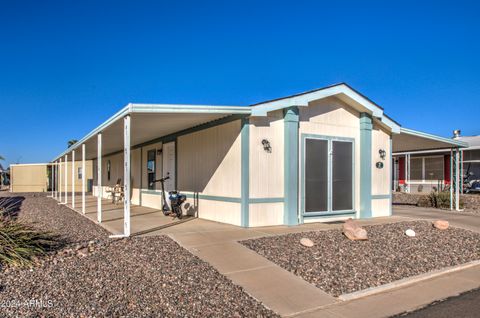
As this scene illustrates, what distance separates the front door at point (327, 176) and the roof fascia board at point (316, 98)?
0.95m

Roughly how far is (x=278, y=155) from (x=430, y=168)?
17.1m

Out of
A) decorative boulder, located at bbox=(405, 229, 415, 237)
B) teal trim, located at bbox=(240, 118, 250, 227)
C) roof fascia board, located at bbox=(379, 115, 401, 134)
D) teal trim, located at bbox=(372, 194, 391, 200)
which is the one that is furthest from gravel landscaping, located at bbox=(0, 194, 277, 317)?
roof fascia board, located at bbox=(379, 115, 401, 134)

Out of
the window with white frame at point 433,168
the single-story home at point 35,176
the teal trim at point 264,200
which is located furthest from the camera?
the single-story home at point 35,176

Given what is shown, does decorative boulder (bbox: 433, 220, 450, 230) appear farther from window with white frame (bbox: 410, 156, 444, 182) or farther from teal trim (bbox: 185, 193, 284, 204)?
window with white frame (bbox: 410, 156, 444, 182)

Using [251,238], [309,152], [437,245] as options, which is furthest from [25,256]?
[437,245]

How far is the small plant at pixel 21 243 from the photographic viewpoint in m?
4.97

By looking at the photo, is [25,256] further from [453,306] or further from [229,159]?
[453,306]

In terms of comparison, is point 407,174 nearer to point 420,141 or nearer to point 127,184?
point 420,141

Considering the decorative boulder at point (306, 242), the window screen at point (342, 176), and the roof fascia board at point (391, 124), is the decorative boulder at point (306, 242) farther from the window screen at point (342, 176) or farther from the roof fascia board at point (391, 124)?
the roof fascia board at point (391, 124)

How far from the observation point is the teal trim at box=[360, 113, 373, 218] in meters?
9.80

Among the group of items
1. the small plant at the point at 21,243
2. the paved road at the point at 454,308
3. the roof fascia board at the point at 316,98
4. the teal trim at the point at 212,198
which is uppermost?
the roof fascia board at the point at 316,98

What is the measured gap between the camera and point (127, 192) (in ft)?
22.2

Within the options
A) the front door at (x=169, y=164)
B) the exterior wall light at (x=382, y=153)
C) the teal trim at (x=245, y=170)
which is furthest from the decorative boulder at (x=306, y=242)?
the front door at (x=169, y=164)

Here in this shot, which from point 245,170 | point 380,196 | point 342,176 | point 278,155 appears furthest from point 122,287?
point 380,196
